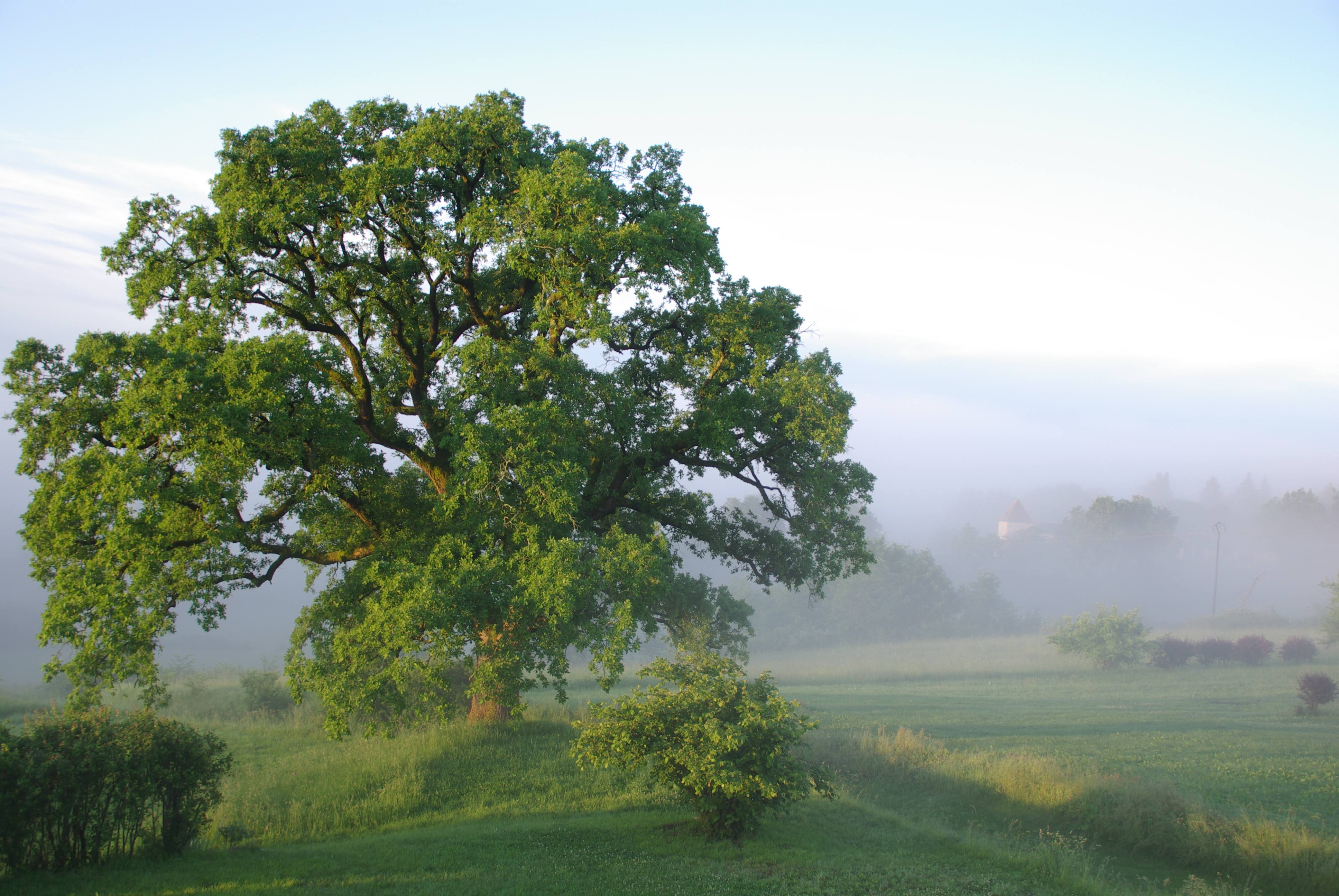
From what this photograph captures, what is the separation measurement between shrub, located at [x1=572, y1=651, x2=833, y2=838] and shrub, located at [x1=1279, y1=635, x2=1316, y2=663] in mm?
51277

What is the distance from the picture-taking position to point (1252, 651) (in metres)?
48.2

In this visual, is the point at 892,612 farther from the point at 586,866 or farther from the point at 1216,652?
the point at 586,866

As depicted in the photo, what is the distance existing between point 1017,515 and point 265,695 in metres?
180

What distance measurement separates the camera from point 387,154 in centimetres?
1580

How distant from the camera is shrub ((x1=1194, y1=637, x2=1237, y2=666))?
49250 millimetres

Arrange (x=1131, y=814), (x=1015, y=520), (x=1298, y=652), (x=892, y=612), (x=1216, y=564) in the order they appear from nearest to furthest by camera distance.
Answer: (x=1131, y=814), (x=1298, y=652), (x=1216, y=564), (x=892, y=612), (x=1015, y=520)

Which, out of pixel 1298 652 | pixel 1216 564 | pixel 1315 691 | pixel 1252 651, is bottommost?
pixel 1298 652

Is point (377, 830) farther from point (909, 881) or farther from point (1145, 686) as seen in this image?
point (1145, 686)

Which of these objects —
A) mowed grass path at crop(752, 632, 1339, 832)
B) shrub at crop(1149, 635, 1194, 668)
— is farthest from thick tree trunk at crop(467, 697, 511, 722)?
shrub at crop(1149, 635, 1194, 668)

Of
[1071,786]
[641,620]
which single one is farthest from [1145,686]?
[641,620]

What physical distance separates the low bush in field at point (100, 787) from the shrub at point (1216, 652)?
5633cm

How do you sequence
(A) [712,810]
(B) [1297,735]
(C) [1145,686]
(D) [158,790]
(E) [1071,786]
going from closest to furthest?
1. (D) [158,790]
2. (A) [712,810]
3. (E) [1071,786]
4. (B) [1297,735]
5. (C) [1145,686]

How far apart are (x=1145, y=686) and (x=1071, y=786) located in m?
30.9

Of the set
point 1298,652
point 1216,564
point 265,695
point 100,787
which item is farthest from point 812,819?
point 1216,564
